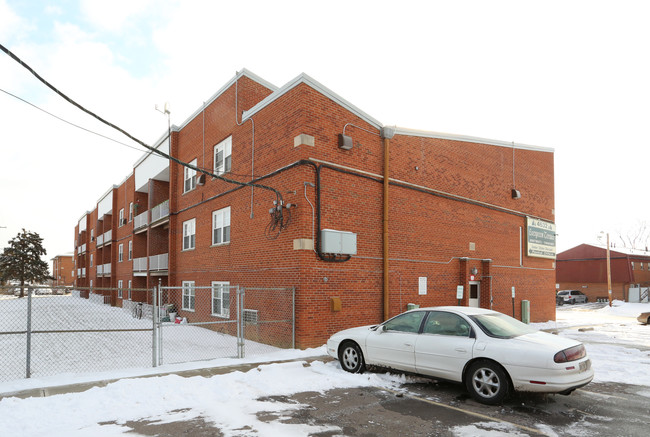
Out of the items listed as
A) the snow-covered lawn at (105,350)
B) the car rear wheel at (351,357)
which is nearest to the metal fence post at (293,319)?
the snow-covered lawn at (105,350)

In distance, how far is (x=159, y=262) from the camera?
77.0 ft

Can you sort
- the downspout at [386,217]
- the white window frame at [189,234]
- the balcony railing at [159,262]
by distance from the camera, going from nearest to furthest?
the downspout at [386,217], the white window frame at [189,234], the balcony railing at [159,262]

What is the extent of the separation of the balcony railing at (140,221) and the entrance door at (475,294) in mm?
19932

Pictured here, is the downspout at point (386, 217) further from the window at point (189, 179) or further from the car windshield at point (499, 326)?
the window at point (189, 179)

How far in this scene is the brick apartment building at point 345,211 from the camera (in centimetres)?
1239

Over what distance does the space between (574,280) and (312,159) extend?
47694 millimetres

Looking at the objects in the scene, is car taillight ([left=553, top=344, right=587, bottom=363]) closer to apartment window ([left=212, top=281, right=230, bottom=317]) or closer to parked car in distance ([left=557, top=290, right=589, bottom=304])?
apartment window ([left=212, top=281, right=230, bottom=317])

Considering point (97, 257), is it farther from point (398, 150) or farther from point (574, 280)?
point (574, 280)

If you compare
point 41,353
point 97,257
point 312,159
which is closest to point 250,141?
point 312,159

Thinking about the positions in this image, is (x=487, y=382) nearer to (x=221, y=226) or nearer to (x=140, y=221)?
(x=221, y=226)

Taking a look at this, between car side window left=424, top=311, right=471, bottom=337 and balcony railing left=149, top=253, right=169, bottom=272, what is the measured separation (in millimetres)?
17479

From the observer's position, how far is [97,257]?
4459 cm

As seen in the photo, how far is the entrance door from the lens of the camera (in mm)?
17719

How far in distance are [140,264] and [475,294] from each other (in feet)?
68.0
